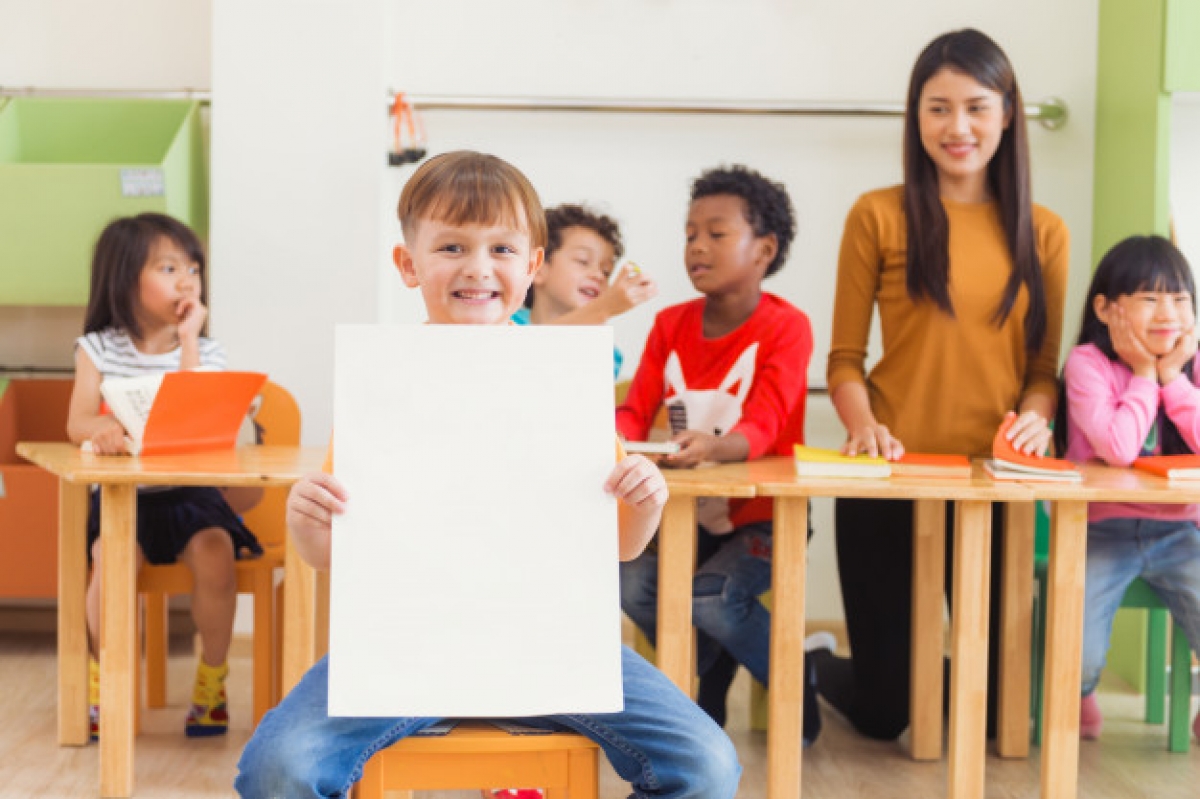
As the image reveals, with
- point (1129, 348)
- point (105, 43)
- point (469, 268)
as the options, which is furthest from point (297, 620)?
point (105, 43)

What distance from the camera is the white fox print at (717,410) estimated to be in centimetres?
250

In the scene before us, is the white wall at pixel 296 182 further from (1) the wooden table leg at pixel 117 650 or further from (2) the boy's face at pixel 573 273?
(1) the wooden table leg at pixel 117 650

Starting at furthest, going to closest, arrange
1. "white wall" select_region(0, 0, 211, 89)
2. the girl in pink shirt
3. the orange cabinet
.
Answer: "white wall" select_region(0, 0, 211, 89) < the orange cabinet < the girl in pink shirt

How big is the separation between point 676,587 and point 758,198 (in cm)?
86

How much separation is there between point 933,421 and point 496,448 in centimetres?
137

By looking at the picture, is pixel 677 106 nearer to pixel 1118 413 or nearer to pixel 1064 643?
pixel 1118 413

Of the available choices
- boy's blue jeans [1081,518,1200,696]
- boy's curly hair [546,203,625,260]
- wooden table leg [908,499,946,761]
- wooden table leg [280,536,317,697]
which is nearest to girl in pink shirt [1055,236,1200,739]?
boy's blue jeans [1081,518,1200,696]

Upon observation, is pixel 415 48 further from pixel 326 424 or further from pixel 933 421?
pixel 933 421

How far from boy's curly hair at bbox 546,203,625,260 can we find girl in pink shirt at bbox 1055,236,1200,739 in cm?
102

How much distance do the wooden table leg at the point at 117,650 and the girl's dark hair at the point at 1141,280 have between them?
1656mm

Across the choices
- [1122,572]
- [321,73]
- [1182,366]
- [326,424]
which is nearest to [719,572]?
[1122,572]

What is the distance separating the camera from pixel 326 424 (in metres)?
3.18

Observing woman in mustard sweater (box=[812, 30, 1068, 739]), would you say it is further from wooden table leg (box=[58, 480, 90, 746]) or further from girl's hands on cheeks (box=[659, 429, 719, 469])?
wooden table leg (box=[58, 480, 90, 746])

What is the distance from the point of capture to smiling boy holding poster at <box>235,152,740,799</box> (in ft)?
4.33
